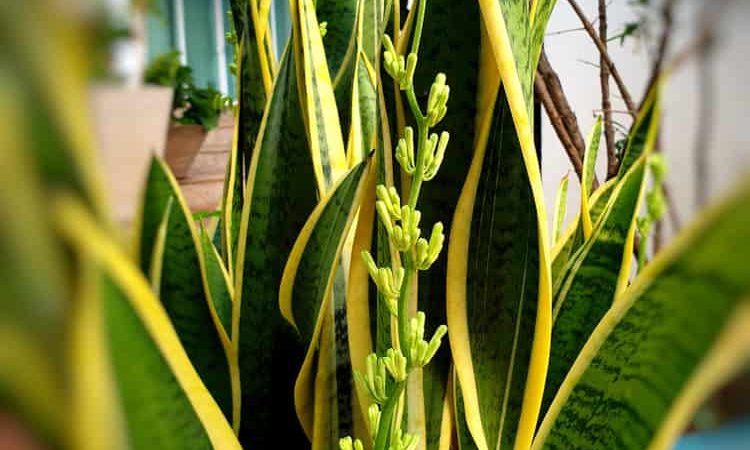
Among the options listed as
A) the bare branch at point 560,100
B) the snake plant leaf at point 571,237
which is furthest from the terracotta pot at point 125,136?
the bare branch at point 560,100

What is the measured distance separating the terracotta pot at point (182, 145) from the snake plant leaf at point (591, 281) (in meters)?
0.20

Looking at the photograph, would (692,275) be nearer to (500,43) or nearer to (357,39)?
(500,43)

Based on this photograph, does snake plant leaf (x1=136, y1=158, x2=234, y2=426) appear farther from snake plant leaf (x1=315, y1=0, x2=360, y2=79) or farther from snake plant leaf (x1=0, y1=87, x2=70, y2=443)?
snake plant leaf (x1=315, y1=0, x2=360, y2=79)

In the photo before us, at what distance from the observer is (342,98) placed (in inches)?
17.7

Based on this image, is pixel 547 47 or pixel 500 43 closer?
pixel 500 43

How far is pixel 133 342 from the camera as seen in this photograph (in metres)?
0.11

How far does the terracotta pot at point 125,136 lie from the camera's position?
0.08m

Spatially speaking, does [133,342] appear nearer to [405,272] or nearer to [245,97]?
[405,272]

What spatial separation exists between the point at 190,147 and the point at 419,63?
16 cm

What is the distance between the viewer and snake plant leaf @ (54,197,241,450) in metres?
0.08

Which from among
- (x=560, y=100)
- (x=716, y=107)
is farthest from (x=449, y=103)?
(x=560, y=100)

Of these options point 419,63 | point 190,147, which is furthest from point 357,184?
point 190,147

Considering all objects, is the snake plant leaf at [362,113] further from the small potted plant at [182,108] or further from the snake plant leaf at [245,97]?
the small potted plant at [182,108]

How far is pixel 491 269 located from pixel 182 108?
193 mm
